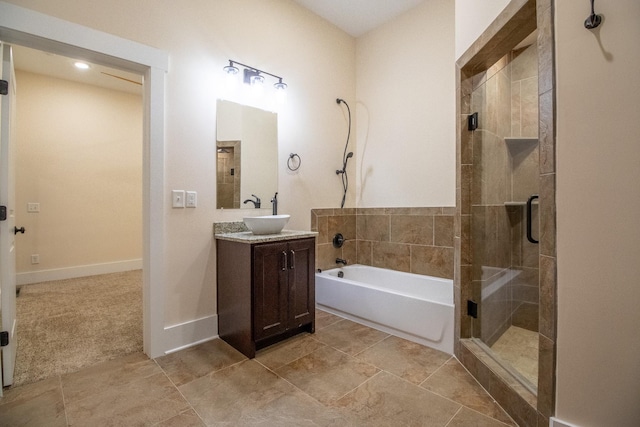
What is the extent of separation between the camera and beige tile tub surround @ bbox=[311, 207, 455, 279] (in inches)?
109

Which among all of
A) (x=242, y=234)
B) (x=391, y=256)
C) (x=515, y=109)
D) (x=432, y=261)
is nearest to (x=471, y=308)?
(x=432, y=261)

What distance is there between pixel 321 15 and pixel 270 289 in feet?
9.49

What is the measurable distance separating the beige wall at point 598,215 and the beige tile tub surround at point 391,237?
1.59 metres

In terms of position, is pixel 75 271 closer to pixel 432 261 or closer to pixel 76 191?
pixel 76 191

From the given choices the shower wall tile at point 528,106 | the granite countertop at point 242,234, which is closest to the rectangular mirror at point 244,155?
the granite countertop at point 242,234

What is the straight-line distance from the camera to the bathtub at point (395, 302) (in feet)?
7.02

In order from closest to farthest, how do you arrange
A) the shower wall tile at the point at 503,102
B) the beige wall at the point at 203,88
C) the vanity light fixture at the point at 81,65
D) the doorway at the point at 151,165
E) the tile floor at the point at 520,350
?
1. the tile floor at the point at 520,350
2. the doorway at the point at 151,165
3. the beige wall at the point at 203,88
4. the shower wall tile at the point at 503,102
5. the vanity light fixture at the point at 81,65

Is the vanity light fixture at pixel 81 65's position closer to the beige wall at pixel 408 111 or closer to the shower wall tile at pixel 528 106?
the beige wall at pixel 408 111

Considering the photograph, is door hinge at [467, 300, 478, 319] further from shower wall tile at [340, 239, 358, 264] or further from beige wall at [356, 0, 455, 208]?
shower wall tile at [340, 239, 358, 264]

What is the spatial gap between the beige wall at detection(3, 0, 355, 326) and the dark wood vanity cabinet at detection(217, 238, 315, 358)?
0.71 feet

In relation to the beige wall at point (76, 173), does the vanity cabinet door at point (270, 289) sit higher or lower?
lower

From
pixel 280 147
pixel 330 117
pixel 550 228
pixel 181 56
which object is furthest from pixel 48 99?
pixel 550 228

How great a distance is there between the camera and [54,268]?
407 centimetres

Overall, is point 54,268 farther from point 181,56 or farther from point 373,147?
point 373,147
